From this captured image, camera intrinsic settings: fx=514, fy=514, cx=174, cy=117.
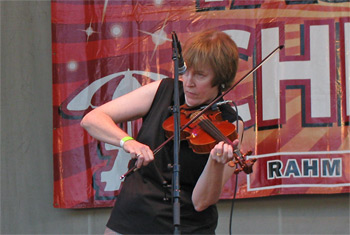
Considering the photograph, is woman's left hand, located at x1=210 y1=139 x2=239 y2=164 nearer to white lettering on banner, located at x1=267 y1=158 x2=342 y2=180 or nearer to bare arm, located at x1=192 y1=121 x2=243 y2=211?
bare arm, located at x1=192 y1=121 x2=243 y2=211

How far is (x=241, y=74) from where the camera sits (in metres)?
3.34

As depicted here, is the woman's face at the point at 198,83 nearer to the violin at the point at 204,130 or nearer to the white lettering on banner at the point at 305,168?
the violin at the point at 204,130

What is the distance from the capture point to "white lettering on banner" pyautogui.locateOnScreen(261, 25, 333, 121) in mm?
3352

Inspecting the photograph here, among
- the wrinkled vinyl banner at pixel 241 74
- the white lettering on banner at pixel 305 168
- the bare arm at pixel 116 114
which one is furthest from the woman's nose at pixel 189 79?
the white lettering on banner at pixel 305 168

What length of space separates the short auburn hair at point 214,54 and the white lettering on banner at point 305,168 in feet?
4.97

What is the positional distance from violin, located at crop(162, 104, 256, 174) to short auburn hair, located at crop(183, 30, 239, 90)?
0.14 metres

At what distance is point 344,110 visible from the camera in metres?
3.37

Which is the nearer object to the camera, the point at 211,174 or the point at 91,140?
the point at 211,174

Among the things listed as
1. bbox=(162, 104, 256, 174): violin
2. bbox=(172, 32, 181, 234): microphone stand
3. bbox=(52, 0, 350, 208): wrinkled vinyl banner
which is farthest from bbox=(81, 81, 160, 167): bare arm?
bbox=(52, 0, 350, 208): wrinkled vinyl banner

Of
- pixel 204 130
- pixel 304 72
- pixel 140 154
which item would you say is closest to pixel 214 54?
pixel 204 130

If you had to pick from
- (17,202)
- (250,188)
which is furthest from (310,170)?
(17,202)

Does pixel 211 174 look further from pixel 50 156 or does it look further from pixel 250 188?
pixel 50 156

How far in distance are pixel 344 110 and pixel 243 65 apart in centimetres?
73

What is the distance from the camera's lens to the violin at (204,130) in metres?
1.87
